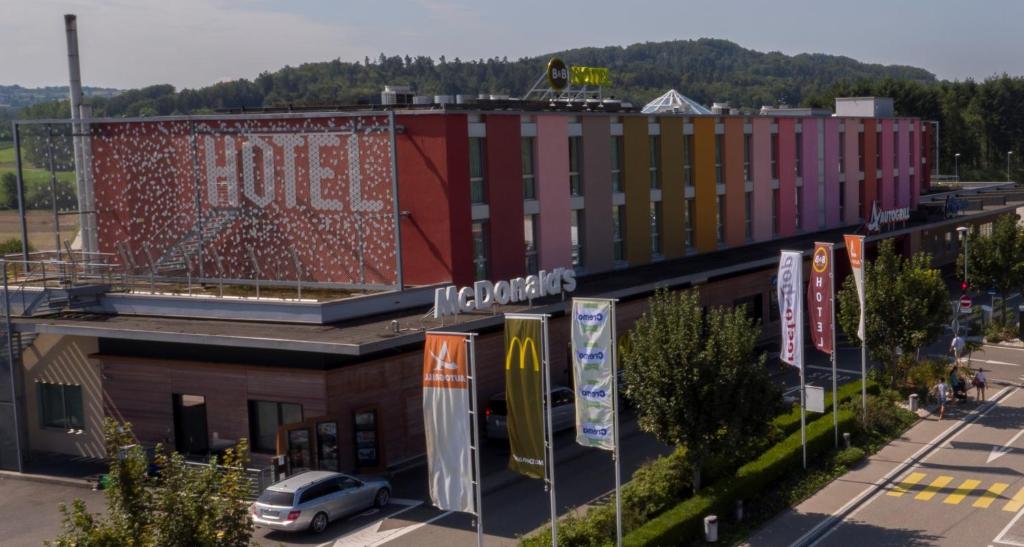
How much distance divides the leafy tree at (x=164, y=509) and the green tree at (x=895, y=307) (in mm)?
26437

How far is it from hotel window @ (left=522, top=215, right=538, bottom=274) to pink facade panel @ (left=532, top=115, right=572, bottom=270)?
0.21 m

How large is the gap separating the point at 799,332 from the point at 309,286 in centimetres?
1783

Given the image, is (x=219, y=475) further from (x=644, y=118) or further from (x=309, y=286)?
(x=644, y=118)

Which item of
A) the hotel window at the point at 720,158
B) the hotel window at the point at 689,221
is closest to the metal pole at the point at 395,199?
the hotel window at the point at 689,221

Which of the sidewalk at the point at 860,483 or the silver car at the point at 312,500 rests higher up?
the silver car at the point at 312,500

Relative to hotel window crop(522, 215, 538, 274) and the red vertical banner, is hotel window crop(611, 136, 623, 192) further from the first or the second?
the red vertical banner

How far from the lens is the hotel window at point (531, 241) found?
136 feet

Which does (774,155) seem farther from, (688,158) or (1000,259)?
(1000,259)

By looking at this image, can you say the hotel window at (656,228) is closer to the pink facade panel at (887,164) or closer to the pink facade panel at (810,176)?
the pink facade panel at (810,176)

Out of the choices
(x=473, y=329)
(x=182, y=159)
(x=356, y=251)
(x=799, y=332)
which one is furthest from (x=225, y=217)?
(x=799, y=332)

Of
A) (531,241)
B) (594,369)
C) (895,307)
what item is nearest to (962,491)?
(895,307)

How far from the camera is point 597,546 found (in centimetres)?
2388

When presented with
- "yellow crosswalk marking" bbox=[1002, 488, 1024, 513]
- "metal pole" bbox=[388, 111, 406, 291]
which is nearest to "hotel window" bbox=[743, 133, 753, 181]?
"metal pole" bbox=[388, 111, 406, 291]

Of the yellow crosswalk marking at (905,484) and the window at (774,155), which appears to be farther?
the window at (774,155)
